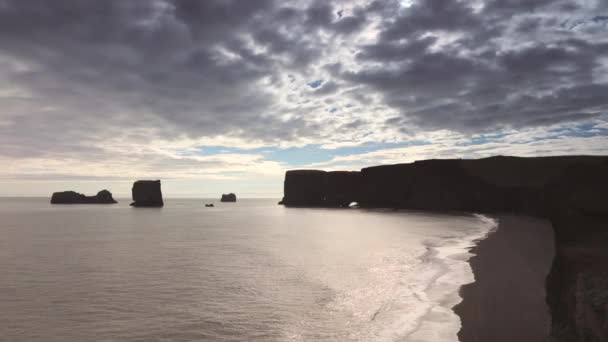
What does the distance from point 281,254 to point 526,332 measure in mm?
16281

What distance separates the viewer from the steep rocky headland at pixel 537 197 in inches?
243

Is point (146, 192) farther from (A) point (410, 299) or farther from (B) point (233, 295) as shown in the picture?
(A) point (410, 299)

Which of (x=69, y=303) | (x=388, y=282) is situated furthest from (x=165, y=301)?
(x=388, y=282)

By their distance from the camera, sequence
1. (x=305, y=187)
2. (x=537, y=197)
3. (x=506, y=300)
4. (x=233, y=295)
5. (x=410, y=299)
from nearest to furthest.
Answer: (x=506, y=300), (x=410, y=299), (x=233, y=295), (x=537, y=197), (x=305, y=187)

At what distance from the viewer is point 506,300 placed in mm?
11031

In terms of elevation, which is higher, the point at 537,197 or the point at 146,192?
the point at 146,192

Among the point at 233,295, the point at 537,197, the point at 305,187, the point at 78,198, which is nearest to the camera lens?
the point at 233,295

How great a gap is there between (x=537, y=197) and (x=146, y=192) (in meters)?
123

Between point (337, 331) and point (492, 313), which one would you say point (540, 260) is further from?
point (337, 331)

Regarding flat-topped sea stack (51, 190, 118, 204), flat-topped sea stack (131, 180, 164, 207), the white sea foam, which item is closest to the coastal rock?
flat-topped sea stack (131, 180, 164, 207)

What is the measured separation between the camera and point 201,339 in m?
9.06

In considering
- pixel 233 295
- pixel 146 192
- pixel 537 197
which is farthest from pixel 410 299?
pixel 146 192

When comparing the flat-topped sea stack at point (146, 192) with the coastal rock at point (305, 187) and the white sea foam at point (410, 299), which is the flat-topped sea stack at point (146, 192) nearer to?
the coastal rock at point (305, 187)

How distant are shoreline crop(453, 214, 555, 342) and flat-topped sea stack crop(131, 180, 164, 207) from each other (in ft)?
440
